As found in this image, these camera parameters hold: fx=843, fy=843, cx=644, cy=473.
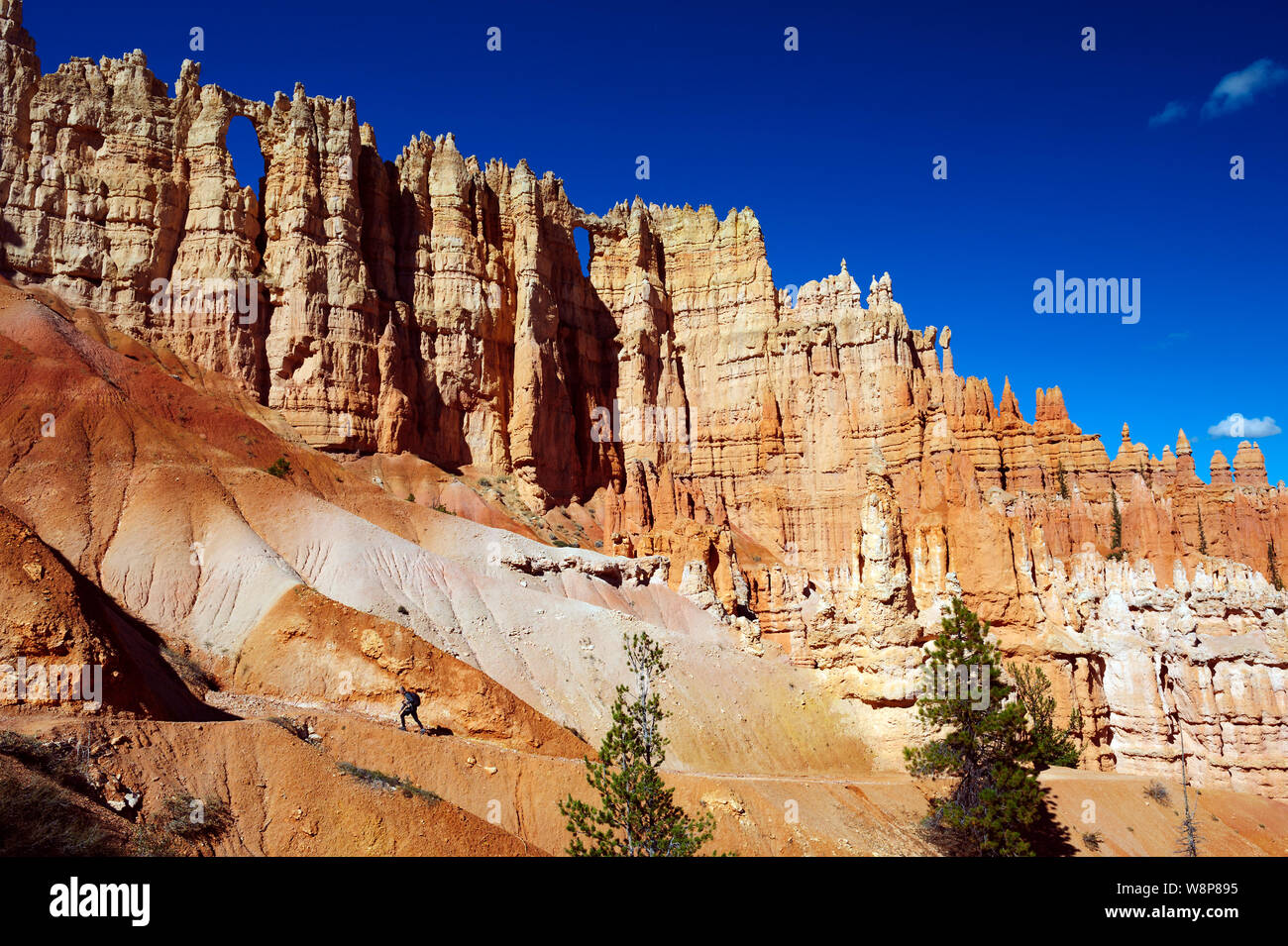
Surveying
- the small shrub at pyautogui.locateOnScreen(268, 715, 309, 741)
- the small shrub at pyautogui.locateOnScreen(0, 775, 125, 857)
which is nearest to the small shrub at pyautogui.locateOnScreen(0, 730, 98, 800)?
the small shrub at pyautogui.locateOnScreen(0, 775, 125, 857)

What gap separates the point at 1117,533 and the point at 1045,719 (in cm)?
2753

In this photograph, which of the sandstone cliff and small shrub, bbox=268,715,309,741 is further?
the sandstone cliff

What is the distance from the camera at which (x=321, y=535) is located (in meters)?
37.3

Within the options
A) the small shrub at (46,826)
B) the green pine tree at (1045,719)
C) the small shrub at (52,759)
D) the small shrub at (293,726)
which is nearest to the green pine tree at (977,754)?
the green pine tree at (1045,719)

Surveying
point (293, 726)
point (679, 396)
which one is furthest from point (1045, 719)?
point (679, 396)

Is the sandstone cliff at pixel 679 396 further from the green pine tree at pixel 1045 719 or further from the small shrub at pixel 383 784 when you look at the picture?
the small shrub at pixel 383 784

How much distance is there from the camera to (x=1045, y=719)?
34.3 meters

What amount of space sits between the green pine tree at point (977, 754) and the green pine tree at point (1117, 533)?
2276 centimetres

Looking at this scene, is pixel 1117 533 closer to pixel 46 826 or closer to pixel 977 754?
pixel 977 754

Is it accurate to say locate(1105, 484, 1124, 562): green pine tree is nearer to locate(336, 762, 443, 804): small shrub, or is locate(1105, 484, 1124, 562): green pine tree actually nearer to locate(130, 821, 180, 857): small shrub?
locate(336, 762, 443, 804): small shrub

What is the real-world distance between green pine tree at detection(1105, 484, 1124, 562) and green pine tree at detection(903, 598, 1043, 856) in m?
22.8

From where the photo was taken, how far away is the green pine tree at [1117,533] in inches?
1844

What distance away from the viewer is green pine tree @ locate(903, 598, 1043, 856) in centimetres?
2489

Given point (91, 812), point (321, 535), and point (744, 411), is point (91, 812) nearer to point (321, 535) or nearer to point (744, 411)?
point (321, 535)
